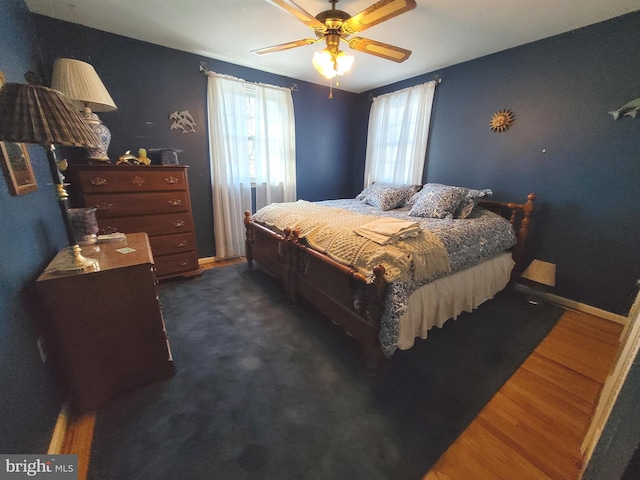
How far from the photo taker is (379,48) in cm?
195

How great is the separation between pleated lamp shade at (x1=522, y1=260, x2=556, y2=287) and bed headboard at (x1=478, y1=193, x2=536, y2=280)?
133mm

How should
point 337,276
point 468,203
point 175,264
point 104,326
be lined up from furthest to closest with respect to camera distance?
point 175,264 < point 468,203 < point 337,276 < point 104,326

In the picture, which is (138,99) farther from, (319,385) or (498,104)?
(498,104)

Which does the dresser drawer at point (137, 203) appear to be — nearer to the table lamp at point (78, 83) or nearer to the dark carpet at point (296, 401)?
the table lamp at point (78, 83)

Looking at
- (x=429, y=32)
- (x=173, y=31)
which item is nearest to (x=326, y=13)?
(x=429, y=32)

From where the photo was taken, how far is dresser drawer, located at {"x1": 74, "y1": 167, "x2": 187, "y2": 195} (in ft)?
7.42

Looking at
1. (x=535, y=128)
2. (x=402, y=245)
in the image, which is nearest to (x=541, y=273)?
(x=535, y=128)

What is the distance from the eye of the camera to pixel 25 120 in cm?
89

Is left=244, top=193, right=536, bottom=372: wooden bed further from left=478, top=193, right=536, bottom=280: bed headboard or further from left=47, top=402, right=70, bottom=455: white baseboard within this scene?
left=47, top=402, right=70, bottom=455: white baseboard

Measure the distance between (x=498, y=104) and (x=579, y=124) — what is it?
0.76 m

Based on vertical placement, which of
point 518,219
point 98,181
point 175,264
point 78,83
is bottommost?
point 175,264

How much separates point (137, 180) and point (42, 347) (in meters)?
1.68

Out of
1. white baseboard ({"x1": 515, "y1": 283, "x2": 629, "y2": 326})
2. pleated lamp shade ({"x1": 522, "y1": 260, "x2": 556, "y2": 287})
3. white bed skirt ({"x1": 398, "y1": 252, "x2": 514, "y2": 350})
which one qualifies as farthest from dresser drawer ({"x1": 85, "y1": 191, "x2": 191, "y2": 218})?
white baseboard ({"x1": 515, "y1": 283, "x2": 629, "y2": 326})

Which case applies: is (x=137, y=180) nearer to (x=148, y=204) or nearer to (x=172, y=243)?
(x=148, y=204)
